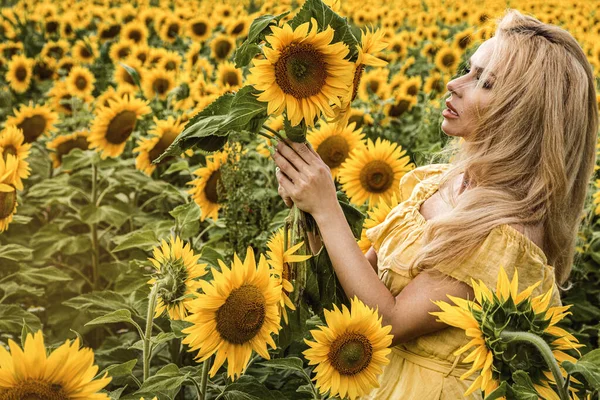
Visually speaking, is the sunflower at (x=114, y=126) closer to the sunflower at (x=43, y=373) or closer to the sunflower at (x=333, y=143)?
the sunflower at (x=333, y=143)

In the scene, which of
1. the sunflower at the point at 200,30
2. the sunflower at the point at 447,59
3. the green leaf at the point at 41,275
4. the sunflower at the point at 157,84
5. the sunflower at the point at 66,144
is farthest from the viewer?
the sunflower at the point at 200,30

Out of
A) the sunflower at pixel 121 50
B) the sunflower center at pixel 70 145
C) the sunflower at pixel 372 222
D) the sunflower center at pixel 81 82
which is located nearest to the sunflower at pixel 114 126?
the sunflower center at pixel 70 145

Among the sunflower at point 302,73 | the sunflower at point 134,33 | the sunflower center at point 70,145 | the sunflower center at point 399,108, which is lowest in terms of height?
the sunflower at point 302,73

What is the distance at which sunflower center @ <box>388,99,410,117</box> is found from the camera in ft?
14.3

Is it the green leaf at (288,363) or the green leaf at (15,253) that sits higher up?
the green leaf at (15,253)

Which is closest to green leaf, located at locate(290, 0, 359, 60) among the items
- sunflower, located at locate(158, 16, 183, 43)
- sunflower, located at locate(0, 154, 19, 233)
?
sunflower, located at locate(0, 154, 19, 233)

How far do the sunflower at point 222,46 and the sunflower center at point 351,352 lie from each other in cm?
396

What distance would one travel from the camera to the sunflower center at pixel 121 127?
10.3 feet

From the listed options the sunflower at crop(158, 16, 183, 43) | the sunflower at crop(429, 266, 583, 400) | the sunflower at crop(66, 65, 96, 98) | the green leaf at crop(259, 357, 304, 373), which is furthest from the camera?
the sunflower at crop(158, 16, 183, 43)

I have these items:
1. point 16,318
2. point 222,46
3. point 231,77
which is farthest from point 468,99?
point 222,46

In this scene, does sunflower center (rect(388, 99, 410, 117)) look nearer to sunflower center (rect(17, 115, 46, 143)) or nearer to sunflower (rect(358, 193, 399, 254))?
sunflower center (rect(17, 115, 46, 143))

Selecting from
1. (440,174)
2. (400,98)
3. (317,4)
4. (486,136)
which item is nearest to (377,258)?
(440,174)

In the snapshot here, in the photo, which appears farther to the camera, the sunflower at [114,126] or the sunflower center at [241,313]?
the sunflower at [114,126]

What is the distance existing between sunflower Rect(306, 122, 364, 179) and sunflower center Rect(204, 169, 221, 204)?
44 cm
